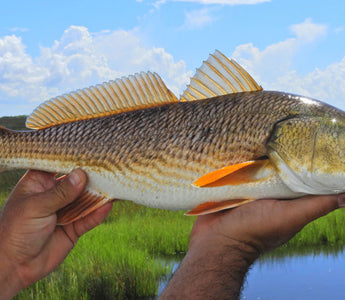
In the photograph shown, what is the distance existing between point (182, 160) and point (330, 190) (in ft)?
3.66

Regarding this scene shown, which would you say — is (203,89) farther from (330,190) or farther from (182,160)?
(330,190)

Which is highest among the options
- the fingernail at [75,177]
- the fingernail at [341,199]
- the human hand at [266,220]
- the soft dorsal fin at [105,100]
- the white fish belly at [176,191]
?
the soft dorsal fin at [105,100]

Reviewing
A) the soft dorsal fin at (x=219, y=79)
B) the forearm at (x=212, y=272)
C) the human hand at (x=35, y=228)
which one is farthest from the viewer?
the human hand at (x=35, y=228)

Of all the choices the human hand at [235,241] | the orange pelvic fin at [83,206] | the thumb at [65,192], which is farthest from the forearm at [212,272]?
the thumb at [65,192]

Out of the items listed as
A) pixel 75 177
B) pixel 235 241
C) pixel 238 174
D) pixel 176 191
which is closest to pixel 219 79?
pixel 238 174

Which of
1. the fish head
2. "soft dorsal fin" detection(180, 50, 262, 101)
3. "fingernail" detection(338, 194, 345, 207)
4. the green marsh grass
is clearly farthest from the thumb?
the green marsh grass

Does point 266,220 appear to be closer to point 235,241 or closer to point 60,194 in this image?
point 235,241

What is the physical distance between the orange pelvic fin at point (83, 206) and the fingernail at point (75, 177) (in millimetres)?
168

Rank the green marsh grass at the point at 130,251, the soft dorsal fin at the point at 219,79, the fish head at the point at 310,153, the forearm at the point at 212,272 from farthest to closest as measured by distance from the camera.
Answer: the green marsh grass at the point at 130,251
the soft dorsal fin at the point at 219,79
the fish head at the point at 310,153
the forearm at the point at 212,272

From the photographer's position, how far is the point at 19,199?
410 cm

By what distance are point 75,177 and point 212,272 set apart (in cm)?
134

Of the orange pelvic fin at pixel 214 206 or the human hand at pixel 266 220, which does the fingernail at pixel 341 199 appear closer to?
the human hand at pixel 266 220

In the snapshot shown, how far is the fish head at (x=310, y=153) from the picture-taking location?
3.39m

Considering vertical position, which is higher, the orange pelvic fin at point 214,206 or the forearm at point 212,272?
the orange pelvic fin at point 214,206
